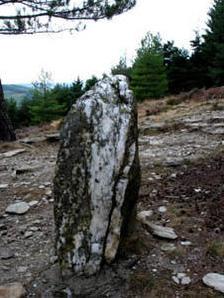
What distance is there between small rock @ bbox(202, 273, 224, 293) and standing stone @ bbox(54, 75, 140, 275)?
771 mm

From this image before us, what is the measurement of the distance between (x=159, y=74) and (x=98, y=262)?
77.4 ft

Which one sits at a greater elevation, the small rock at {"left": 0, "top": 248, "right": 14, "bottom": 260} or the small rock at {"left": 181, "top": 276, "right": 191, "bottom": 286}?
the small rock at {"left": 0, "top": 248, "right": 14, "bottom": 260}

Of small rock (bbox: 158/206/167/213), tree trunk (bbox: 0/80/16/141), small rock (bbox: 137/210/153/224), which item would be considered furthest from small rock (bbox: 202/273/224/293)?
tree trunk (bbox: 0/80/16/141)

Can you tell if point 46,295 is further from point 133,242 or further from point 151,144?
point 151,144

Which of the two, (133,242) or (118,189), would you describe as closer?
(118,189)

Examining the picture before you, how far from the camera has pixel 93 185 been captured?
2.36 metres

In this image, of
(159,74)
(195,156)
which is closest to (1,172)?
(195,156)

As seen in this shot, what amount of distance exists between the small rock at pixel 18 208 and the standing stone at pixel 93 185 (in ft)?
5.35

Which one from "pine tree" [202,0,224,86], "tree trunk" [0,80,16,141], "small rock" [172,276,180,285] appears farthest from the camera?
"pine tree" [202,0,224,86]

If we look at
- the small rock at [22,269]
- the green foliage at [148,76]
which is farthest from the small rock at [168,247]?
the green foliage at [148,76]

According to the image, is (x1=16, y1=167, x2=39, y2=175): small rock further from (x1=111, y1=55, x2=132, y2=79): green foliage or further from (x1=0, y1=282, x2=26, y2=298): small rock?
(x1=111, y1=55, x2=132, y2=79): green foliage

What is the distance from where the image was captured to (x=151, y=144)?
276 inches

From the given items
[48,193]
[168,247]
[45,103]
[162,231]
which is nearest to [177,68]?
[45,103]

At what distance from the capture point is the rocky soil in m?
2.29
